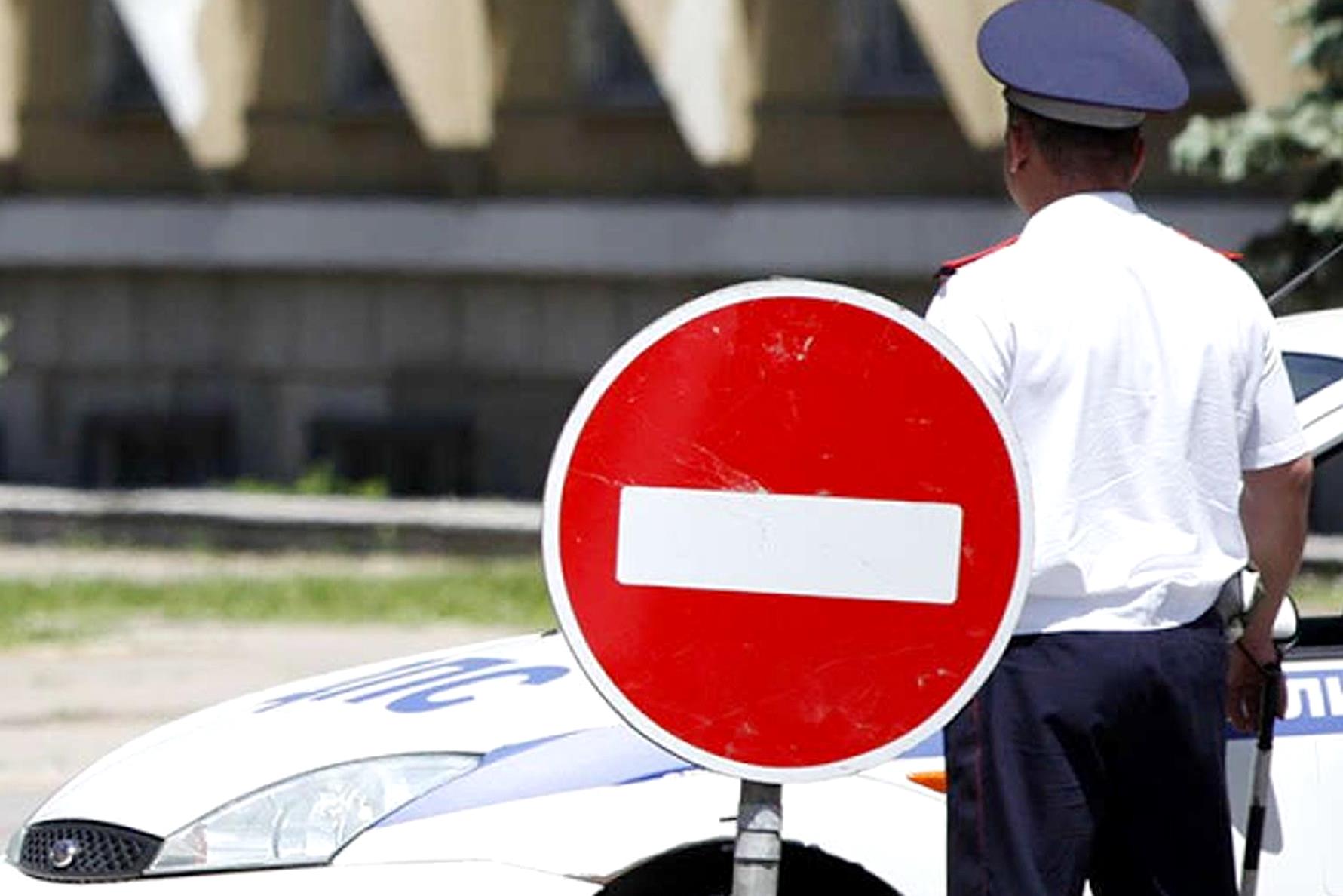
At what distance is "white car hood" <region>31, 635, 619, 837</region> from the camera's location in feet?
19.5

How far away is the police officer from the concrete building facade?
19383mm

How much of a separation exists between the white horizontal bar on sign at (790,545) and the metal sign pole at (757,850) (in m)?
0.24

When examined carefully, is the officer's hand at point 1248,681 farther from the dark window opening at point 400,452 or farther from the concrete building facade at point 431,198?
the dark window opening at point 400,452

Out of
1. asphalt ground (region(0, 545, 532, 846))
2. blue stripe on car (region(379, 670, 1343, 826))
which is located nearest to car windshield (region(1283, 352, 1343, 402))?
blue stripe on car (region(379, 670, 1343, 826))

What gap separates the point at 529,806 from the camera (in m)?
5.79

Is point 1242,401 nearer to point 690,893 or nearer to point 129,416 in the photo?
point 690,893

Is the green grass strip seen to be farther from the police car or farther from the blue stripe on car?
the blue stripe on car

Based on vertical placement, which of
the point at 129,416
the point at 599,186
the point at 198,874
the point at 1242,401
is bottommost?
the point at 129,416

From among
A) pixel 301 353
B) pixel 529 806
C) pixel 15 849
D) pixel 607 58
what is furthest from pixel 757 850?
pixel 301 353

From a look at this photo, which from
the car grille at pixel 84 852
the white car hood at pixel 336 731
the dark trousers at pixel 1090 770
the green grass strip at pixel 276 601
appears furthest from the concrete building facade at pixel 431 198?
the dark trousers at pixel 1090 770

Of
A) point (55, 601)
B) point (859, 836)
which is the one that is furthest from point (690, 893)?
point (55, 601)

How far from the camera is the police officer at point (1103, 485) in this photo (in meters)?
4.78

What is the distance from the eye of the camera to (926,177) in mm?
25734

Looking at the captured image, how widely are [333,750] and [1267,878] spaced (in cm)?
145
